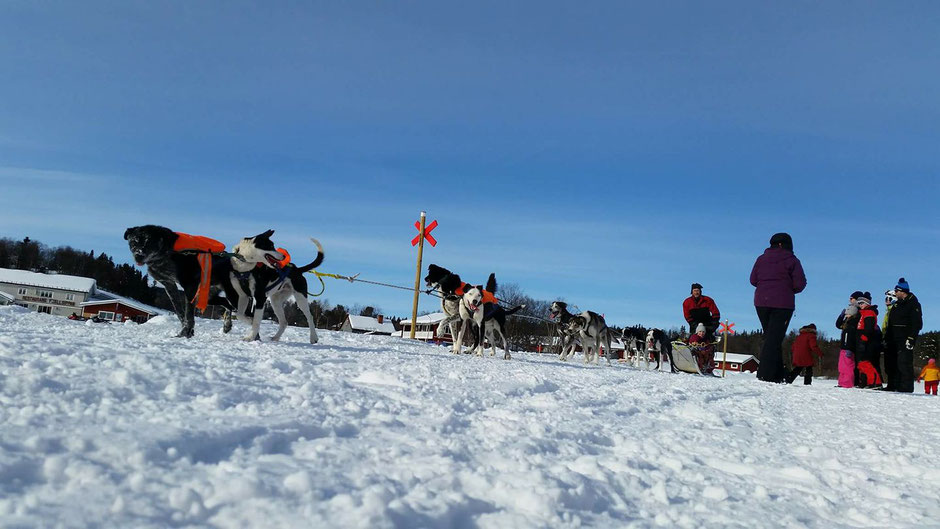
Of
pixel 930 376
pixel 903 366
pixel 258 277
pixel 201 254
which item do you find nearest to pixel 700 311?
pixel 903 366

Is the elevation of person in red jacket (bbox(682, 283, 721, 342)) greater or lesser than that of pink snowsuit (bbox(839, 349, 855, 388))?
greater

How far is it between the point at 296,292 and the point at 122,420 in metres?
6.45

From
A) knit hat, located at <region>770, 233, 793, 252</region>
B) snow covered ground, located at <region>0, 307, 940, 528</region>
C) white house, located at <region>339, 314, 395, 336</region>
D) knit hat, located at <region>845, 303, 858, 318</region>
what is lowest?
white house, located at <region>339, 314, 395, 336</region>

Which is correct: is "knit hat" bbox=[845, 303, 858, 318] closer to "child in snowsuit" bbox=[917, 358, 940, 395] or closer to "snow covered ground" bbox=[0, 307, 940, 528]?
"child in snowsuit" bbox=[917, 358, 940, 395]

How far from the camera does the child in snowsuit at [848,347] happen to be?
35.1ft

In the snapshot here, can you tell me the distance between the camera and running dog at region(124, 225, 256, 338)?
22.9ft

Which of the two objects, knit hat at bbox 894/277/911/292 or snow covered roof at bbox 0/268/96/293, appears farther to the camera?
snow covered roof at bbox 0/268/96/293

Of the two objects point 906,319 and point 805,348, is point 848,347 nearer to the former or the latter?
point 906,319

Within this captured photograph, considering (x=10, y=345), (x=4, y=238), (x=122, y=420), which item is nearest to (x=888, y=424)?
(x=122, y=420)

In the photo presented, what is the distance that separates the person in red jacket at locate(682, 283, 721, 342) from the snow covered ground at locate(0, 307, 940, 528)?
395 inches

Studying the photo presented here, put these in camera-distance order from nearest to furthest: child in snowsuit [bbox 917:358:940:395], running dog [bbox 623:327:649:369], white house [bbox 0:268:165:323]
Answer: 1. child in snowsuit [bbox 917:358:940:395]
2. running dog [bbox 623:327:649:369]
3. white house [bbox 0:268:165:323]

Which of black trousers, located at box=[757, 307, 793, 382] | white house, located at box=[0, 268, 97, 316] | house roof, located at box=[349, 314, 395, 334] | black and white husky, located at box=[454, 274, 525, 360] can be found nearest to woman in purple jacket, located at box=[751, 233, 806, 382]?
black trousers, located at box=[757, 307, 793, 382]

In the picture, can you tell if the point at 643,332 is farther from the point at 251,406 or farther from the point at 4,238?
the point at 4,238

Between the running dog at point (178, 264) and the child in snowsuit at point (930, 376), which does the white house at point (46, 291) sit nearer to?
the running dog at point (178, 264)
